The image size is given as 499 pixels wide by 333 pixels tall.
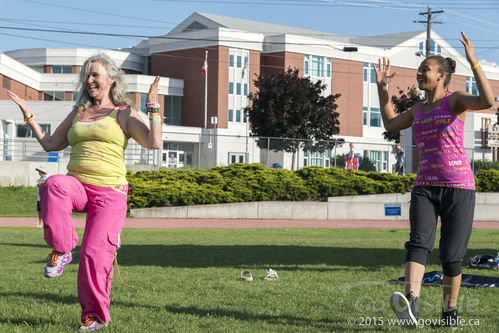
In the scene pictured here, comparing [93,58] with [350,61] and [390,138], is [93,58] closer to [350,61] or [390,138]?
[390,138]

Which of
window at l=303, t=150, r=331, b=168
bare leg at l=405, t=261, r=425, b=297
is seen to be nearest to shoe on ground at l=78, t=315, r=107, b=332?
bare leg at l=405, t=261, r=425, b=297

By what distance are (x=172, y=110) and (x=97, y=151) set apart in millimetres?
63272

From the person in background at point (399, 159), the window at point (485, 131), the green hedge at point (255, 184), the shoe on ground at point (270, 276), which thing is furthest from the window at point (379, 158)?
the window at point (485, 131)

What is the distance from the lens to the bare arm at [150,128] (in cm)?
507

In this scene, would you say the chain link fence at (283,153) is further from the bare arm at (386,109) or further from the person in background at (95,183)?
Result: the person in background at (95,183)

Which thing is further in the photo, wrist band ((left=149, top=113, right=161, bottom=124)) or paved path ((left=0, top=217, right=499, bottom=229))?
paved path ((left=0, top=217, right=499, bottom=229))

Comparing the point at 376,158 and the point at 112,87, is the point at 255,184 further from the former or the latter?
the point at 112,87

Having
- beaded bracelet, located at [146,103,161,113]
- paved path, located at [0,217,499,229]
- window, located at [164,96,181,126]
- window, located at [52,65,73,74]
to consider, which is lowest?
paved path, located at [0,217,499,229]

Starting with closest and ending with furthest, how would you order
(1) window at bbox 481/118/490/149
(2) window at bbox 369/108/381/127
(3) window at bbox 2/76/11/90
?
1. (3) window at bbox 2/76/11/90
2. (1) window at bbox 481/118/490/149
3. (2) window at bbox 369/108/381/127

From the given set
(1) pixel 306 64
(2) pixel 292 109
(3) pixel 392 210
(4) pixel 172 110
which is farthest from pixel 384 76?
(1) pixel 306 64

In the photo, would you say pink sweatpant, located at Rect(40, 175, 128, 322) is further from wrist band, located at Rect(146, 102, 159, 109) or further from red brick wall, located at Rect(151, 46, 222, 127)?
red brick wall, located at Rect(151, 46, 222, 127)

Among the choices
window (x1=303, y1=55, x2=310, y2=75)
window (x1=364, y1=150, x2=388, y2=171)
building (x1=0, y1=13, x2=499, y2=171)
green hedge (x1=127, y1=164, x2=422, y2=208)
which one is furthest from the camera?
window (x1=303, y1=55, x2=310, y2=75)

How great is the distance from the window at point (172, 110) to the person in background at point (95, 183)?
6239 centimetres

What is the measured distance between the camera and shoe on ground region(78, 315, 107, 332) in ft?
16.4
